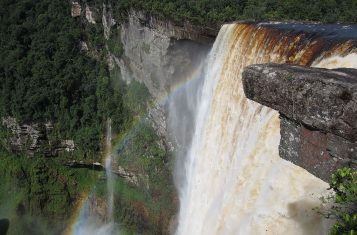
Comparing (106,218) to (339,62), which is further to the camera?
(106,218)

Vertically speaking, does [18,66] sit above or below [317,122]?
below

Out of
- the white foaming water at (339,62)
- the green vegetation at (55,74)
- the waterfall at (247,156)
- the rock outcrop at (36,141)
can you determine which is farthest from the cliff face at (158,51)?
the white foaming water at (339,62)

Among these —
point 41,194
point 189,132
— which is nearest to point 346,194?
point 189,132

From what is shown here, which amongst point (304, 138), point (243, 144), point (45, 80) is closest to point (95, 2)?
point (45, 80)

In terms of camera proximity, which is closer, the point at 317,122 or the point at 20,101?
the point at 317,122

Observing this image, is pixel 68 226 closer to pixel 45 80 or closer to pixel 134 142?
pixel 134 142

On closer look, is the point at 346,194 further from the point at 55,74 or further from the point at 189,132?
the point at 55,74

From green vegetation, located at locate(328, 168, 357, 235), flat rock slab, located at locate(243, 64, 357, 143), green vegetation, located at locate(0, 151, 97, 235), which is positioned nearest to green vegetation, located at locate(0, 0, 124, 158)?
Result: green vegetation, located at locate(0, 151, 97, 235)
